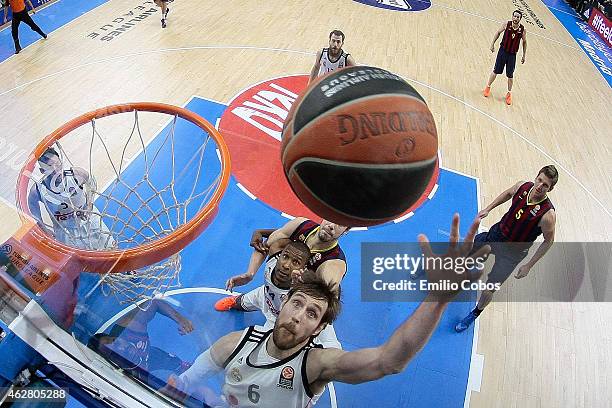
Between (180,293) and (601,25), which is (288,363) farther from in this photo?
(601,25)

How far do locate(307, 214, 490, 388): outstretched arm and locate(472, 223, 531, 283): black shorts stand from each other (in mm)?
1442

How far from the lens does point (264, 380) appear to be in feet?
9.09

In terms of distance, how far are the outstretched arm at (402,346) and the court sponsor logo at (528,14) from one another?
32.3 feet

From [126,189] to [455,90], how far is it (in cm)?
509

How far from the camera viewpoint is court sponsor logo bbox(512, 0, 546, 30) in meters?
10.5

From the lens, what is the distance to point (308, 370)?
2727mm

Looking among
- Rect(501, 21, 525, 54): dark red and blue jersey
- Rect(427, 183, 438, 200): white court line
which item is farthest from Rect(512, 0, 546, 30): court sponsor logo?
Rect(427, 183, 438, 200): white court line

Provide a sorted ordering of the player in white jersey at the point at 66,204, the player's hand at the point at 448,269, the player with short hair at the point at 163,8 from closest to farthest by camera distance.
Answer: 1. the player's hand at the point at 448,269
2. the player in white jersey at the point at 66,204
3. the player with short hair at the point at 163,8

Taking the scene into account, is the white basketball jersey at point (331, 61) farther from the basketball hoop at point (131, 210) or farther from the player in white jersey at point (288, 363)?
the player in white jersey at point (288, 363)

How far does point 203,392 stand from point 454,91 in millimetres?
6100

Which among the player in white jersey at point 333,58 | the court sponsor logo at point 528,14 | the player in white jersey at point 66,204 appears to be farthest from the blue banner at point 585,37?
the player in white jersey at point 66,204

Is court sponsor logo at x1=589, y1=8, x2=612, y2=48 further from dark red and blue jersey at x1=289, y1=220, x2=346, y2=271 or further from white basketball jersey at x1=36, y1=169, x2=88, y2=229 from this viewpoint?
white basketball jersey at x1=36, y1=169, x2=88, y2=229

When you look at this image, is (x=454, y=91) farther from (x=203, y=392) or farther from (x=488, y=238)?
(x=203, y=392)

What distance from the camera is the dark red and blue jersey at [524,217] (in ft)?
11.7
